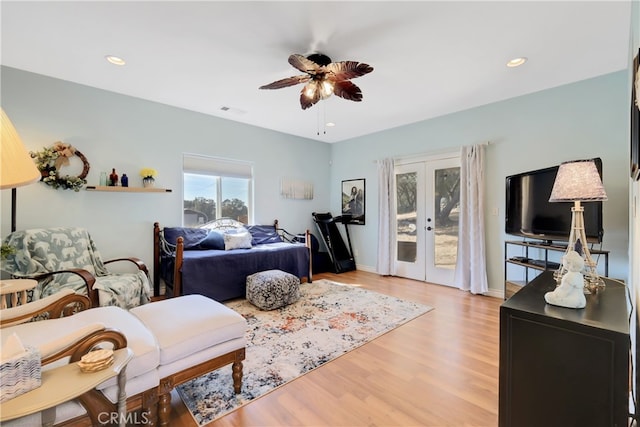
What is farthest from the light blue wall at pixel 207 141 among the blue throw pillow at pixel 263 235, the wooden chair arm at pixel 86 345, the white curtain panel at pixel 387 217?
the wooden chair arm at pixel 86 345

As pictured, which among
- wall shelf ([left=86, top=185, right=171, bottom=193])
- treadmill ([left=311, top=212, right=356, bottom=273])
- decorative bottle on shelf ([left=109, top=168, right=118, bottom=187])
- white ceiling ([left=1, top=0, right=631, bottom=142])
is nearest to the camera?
white ceiling ([left=1, top=0, right=631, bottom=142])

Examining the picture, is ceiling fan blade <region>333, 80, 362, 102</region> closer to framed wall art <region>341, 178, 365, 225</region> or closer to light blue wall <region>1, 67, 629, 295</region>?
light blue wall <region>1, 67, 629, 295</region>

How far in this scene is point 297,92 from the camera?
138 inches

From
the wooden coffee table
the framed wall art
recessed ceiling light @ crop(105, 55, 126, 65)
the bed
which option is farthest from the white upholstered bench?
the framed wall art

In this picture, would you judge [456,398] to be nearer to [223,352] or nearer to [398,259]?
[223,352]

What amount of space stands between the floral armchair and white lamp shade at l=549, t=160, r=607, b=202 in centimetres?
356

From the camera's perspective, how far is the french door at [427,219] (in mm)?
4406

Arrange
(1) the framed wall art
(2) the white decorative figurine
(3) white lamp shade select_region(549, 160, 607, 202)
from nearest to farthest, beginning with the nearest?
(2) the white decorative figurine < (3) white lamp shade select_region(549, 160, 607, 202) < (1) the framed wall art

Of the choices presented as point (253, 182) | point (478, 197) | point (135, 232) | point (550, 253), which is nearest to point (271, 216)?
point (253, 182)

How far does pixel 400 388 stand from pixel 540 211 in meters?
2.52

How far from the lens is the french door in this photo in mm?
4406

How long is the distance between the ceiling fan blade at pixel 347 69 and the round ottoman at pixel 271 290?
95.3 inches

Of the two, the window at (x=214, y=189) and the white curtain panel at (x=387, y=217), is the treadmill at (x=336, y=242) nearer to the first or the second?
the white curtain panel at (x=387, y=217)

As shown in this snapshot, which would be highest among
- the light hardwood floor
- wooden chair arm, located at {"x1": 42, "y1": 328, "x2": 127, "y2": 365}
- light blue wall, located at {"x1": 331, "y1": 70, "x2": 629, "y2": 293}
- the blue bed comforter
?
light blue wall, located at {"x1": 331, "y1": 70, "x2": 629, "y2": 293}
